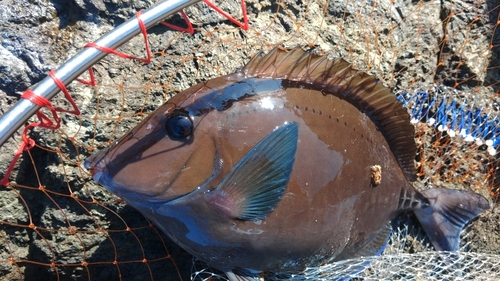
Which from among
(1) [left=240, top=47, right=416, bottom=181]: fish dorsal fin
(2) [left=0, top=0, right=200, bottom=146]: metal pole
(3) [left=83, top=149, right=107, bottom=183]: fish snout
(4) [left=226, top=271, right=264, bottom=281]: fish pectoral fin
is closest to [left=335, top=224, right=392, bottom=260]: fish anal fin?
(1) [left=240, top=47, right=416, bottom=181]: fish dorsal fin

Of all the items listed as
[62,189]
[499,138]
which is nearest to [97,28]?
[62,189]

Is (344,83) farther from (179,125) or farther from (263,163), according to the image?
(179,125)

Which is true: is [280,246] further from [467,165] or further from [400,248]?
[467,165]

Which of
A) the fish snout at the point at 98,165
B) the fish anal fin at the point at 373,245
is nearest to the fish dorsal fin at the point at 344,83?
the fish anal fin at the point at 373,245

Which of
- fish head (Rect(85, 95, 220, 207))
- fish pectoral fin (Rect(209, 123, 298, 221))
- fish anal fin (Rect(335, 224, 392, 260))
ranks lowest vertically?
fish anal fin (Rect(335, 224, 392, 260))

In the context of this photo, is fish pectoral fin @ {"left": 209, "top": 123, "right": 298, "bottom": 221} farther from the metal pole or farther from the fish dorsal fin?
the metal pole

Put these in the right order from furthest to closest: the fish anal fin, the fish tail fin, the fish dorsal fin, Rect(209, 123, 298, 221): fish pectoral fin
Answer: the fish tail fin, the fish anal fin, the fish dorsal fin, Rect(209, 123, 298, 221): fish pectoral fin
